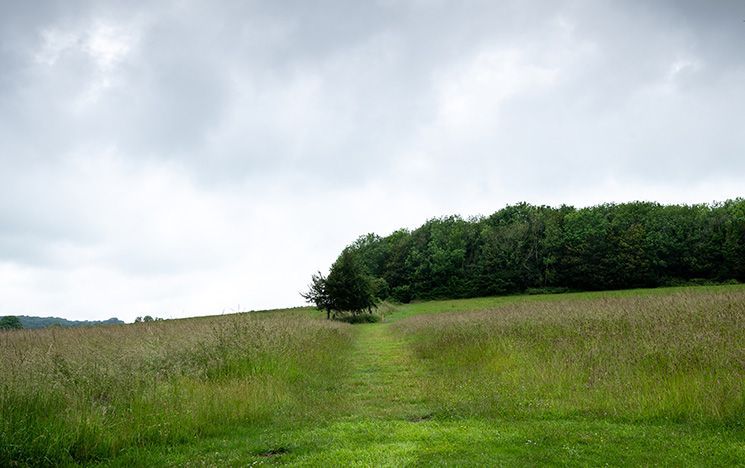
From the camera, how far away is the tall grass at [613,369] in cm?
769

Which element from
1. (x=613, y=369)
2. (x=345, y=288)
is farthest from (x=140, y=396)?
(x=345, y=288)

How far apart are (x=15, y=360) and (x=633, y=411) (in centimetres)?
1083

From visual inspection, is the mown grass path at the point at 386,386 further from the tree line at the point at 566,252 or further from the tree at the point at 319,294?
the tree line at the point at 566,252

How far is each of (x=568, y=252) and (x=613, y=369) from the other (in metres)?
76.3

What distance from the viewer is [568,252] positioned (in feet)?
262

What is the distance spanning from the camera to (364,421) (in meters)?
7.87

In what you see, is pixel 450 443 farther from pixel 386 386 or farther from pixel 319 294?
pixel 319 294

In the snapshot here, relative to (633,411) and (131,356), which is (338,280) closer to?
(131,356)

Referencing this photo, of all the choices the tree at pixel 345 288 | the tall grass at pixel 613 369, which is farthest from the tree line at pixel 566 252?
the tall grass at pixel 613 369

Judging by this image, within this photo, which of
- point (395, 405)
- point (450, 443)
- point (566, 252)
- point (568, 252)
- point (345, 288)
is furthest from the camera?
point (566, 252)

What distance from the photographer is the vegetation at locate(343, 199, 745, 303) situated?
234ft

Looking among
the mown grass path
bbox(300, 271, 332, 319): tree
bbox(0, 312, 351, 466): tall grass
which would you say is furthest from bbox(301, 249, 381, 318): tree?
bbox(0, 312, 351, 466): tall grass

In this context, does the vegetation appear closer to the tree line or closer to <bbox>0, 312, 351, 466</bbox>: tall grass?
the tree line

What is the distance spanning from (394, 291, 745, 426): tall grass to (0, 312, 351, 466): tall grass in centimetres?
364
